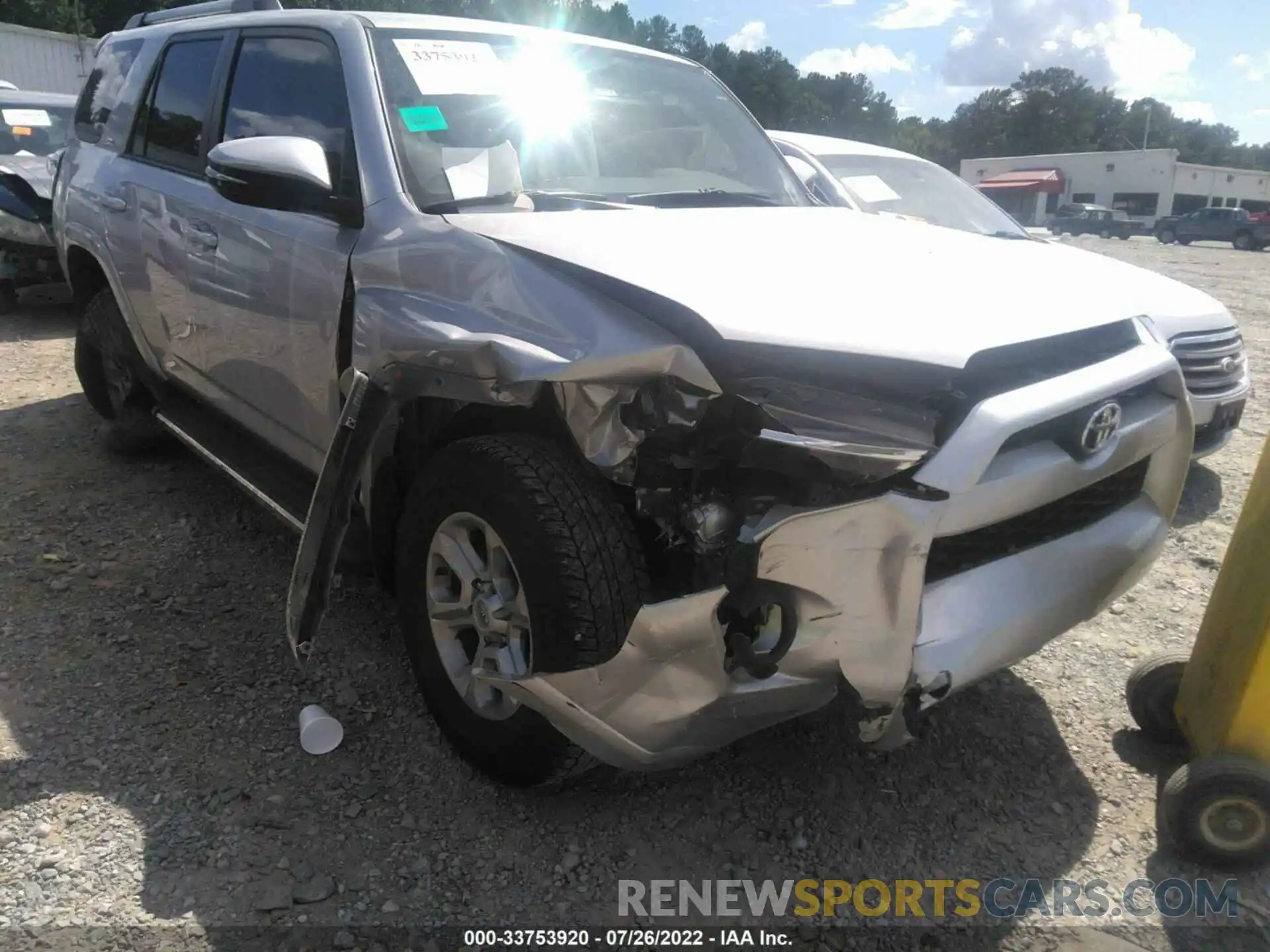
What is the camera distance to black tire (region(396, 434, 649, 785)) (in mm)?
1932

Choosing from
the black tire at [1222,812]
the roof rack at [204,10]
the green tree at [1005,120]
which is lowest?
the black tire at [1222,812]

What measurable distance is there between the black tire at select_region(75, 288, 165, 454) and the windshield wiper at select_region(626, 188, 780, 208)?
2691 mm

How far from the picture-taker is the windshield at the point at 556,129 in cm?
261

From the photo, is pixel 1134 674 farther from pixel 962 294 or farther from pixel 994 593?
pixel 962 294

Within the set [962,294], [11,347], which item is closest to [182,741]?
[962,294]

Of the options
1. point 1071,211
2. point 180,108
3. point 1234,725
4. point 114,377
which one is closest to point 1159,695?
point 1234,725

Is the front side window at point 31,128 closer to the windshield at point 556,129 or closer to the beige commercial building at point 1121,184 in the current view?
the windshield at point 556,129

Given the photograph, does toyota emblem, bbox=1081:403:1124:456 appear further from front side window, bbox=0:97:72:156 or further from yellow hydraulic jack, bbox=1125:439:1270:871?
front side window, bbox=0:97:72:156

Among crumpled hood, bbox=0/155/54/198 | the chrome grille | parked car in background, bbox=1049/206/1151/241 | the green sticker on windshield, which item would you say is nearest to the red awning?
parked car in background, bbox=1049/206/1151/241

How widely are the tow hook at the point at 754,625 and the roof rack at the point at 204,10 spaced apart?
9.84 ft

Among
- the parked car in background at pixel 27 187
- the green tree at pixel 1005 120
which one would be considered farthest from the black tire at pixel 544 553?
the green tree at pixel 1005 120

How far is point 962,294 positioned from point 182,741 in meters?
2.30

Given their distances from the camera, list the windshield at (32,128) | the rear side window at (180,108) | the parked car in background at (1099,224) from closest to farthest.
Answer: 1. the rear side window at (180,108)
2. the windshield at (32,128)
3. the parked car in background at (1099,224)

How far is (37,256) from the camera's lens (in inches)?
314
